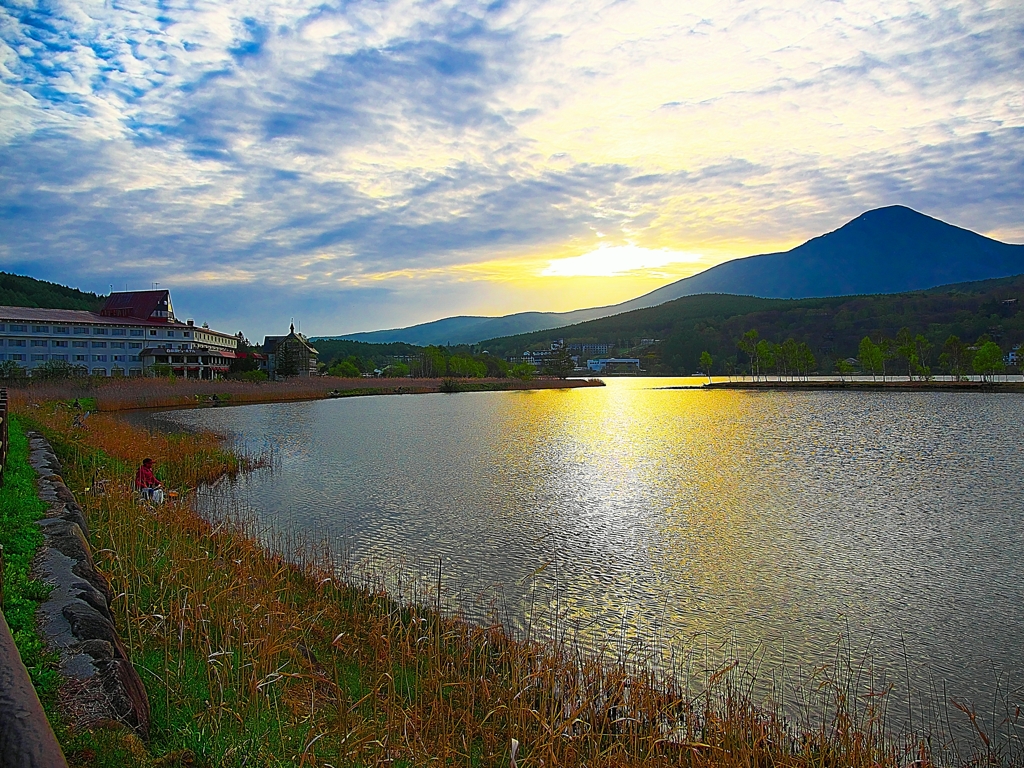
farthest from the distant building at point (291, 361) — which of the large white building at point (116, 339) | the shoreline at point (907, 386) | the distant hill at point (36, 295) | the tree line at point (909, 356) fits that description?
the tree line at point (909, 356)

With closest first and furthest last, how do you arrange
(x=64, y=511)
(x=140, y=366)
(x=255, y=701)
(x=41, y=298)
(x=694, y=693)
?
(x=255, y=701) < (x=694, y=693) < (x=64, y=511) < (x=140, y=366) < (x=41, y=298)

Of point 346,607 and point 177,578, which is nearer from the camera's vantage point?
point 177,578

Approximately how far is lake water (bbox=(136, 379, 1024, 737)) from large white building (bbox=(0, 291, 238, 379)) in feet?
188

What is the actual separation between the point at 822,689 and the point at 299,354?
9160 cm

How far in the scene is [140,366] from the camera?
81.3m

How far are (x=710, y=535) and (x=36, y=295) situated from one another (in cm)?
11874

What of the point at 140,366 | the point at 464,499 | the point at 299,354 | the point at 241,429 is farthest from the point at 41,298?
the point at 464,499

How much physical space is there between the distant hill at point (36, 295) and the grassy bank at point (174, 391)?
179 feet

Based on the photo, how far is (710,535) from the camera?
1388 cm

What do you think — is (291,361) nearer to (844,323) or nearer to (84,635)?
(84,635)

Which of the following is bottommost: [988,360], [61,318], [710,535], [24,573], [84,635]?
[710,535]

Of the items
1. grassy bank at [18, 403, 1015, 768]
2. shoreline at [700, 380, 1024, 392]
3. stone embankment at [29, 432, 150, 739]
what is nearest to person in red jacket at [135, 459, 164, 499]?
grassy bank at [18, 403, 1015, 768]

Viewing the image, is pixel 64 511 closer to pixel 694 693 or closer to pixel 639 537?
pixel 694 693

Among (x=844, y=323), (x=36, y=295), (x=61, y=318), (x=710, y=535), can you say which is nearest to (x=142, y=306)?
(x=61, y=318)
